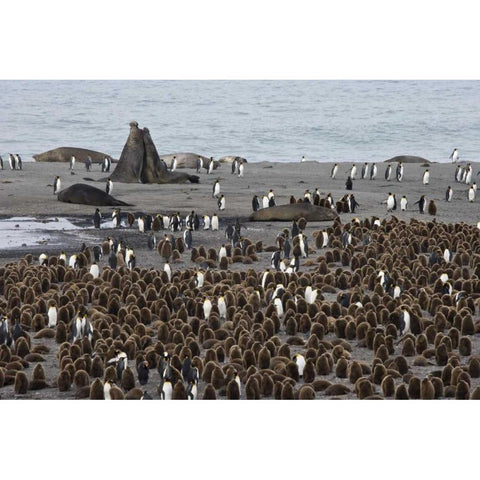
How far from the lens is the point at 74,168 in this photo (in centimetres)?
3195

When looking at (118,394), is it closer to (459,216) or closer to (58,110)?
(459,216)

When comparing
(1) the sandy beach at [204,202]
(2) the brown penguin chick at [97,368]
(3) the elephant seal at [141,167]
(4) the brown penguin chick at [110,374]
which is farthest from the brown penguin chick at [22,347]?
(3) the elephant seal at [141,167]

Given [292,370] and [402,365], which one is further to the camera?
[402,365]

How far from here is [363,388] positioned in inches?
333

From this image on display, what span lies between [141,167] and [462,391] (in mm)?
18248

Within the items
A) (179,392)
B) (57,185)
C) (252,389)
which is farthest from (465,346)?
(57,185)

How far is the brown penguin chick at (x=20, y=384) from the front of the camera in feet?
28.8

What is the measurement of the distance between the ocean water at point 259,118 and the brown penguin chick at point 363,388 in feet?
154

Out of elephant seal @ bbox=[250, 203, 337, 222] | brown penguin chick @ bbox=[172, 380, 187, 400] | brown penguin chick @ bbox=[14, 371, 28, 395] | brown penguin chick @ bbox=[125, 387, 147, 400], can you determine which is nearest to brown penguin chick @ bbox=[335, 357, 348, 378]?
brown penguin chick @ bbox=[172, 380, 187, 400]

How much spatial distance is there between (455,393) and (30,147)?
5470cm

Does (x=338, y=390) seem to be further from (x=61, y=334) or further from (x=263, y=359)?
(x=61, y=334)

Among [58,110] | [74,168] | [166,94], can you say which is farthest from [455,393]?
[166,94]

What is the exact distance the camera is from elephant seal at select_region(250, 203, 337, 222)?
18.8m

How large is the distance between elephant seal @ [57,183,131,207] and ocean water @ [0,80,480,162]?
33358 millimetres
